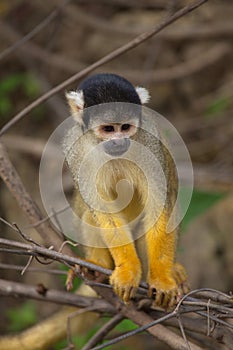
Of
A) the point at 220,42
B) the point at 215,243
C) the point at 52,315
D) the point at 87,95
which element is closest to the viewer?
the point at 87,95

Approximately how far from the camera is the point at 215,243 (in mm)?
6695

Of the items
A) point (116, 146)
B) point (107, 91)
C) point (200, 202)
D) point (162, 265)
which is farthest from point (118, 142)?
point (200, 202)

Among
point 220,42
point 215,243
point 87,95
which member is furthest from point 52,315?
point 220,42

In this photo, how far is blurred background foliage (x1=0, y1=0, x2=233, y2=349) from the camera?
6.56 meters

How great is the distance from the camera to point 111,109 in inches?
131

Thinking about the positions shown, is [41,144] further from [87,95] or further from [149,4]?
[87,95]

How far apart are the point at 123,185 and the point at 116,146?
0.98 ft

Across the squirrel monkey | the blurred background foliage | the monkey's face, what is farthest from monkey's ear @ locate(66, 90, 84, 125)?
the blurred background foliage

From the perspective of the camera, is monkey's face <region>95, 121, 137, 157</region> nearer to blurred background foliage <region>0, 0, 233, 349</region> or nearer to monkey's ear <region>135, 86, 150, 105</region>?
monkey's ear <region>135, 86, 150, 105</region>

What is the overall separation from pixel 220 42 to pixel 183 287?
14.3 feet

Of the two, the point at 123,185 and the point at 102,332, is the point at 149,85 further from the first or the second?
the point at 102,332

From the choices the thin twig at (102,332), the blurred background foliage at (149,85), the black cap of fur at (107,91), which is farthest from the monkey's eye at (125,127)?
the blurred background foliage at (149,85)

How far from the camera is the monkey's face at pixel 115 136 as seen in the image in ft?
10.7

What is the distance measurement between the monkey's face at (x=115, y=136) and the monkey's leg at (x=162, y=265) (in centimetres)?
43
